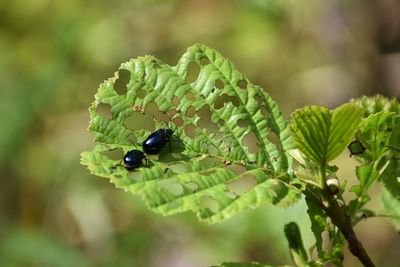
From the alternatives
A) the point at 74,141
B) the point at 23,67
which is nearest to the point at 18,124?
the point at 74,141

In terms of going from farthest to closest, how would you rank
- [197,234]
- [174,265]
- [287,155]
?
1. [174,265]
2. [197,234]
3. [287,155]

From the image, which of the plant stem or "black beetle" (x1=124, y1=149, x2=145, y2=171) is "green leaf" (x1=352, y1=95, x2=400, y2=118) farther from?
"black beetle" (x1=124, y1=149, x2=145, y2=171)

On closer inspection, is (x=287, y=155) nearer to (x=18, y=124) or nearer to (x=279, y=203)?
(x=279, y=203)

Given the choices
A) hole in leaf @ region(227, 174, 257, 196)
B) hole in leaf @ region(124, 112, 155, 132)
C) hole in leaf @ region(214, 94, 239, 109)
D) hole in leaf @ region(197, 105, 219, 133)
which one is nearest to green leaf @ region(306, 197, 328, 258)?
hole in leaf @ region(227, 174, 257, 196)

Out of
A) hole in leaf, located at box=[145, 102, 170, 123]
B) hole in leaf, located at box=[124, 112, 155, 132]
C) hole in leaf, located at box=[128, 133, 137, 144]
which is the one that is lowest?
hole in leaf, located at box=[128, 133, 137, 144]

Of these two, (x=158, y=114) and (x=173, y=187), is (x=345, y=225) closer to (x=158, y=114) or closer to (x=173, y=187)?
(x=173, y=187)

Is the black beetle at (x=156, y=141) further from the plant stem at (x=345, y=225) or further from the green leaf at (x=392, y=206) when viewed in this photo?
the green leaf at (x=392, y=206)

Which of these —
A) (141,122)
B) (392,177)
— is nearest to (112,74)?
(141,122)
